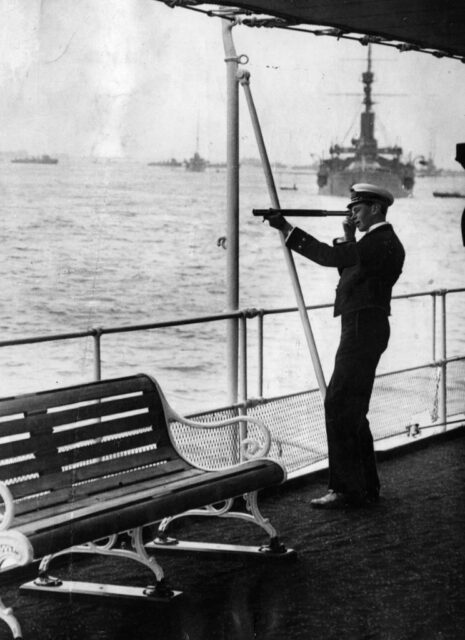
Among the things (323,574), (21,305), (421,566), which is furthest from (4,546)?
(21,305)

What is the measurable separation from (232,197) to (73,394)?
1896 millimetres

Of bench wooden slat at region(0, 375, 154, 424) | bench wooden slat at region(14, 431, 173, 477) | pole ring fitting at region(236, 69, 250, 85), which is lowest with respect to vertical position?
bench wooden slat at region(14, 431, 173, 477)

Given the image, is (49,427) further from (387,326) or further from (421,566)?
(387,326)

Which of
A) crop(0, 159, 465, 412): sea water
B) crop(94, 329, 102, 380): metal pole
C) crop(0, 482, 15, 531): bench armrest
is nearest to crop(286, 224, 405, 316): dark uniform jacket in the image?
crop(94, 329, 102, 380): metal pole

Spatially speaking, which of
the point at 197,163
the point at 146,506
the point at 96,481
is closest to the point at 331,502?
the point at 96,481

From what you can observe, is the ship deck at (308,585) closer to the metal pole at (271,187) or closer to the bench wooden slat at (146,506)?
A: the bench wooden slat at (146,506)

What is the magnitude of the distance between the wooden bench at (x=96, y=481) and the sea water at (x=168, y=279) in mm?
29115

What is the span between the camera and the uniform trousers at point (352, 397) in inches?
224

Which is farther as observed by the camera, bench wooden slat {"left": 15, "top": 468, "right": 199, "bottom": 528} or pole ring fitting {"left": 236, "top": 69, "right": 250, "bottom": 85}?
pole ring fitting {"left": 236, "top": 69, "right": 250, "bottom": 85}

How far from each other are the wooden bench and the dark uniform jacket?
1.09 metres

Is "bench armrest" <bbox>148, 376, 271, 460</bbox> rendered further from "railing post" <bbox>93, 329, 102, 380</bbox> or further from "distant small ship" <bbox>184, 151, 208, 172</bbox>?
"distant small ship" <bbox>184, 151, 208, 172</bbox>

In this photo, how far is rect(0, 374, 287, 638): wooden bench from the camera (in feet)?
12.4

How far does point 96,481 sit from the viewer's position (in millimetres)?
4402

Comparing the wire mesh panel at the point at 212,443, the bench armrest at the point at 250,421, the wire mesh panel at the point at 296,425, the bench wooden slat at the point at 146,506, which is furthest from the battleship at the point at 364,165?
the bench wooden slat at the point at 146,506
